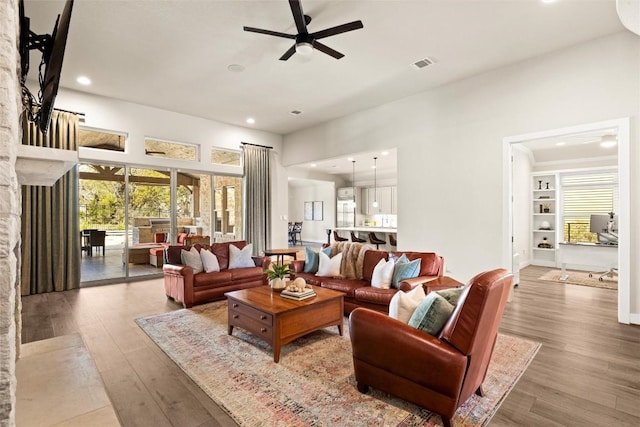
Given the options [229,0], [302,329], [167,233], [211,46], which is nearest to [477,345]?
[302,329]

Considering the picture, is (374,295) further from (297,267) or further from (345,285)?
(297,267)

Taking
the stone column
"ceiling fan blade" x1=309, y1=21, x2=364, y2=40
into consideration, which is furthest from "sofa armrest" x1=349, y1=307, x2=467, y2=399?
"ceiling fan blade" x1=309, y1=21, x2=364, y2=40

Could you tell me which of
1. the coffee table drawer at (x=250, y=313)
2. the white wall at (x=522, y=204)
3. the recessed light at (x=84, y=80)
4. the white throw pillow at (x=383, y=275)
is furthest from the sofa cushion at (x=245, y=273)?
the white wall at (x=522, y=204)

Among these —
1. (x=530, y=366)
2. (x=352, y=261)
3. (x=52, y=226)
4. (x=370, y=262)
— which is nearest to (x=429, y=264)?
(x=370, y=262)

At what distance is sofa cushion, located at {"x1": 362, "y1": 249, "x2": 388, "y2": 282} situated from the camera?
419 centimetres

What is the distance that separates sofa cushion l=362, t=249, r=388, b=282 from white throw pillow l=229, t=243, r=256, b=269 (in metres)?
2.06

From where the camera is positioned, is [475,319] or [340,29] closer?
[475,319]

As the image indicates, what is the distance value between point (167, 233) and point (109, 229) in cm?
108

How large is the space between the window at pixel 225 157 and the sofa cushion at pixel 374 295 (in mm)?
5331

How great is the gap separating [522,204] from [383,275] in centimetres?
577

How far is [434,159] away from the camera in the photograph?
548 centimetres

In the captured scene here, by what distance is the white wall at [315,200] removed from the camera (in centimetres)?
1341

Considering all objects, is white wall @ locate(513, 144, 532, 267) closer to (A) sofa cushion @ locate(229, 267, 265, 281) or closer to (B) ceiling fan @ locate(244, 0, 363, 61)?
(B) ceiling fan @ locate(244, 0, 363, 61)

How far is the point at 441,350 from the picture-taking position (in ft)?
6.05
